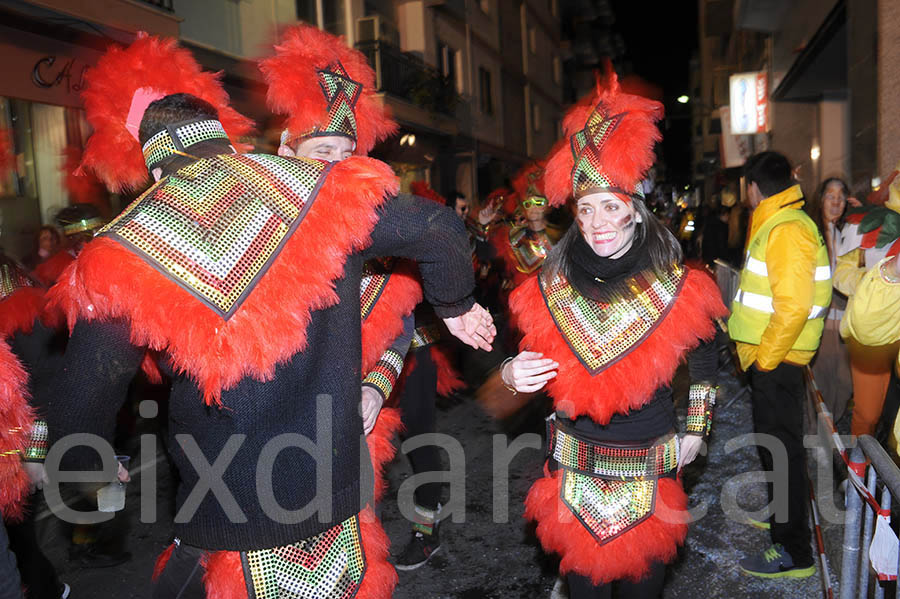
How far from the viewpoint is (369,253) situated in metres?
1.83

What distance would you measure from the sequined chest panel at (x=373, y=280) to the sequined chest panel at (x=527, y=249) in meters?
4.63

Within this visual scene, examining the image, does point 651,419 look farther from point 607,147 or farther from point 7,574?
point 7,574

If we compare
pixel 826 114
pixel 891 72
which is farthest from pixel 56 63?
pixel 826 114

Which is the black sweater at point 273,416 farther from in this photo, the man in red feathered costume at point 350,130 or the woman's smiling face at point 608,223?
the woman's smiling face at point 608,223

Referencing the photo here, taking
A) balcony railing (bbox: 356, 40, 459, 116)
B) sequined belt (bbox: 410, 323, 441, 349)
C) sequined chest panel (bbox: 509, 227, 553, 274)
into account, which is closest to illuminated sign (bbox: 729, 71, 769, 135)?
balcony railing (bbox: 356, 40, 459, 116)

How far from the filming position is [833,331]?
5961 mm

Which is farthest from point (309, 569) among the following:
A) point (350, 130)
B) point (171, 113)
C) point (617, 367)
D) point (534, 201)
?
point (534, 201)

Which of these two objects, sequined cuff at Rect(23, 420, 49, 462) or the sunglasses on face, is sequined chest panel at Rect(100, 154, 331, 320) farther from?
the sunglasses on face

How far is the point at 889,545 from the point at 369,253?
6.24 ft

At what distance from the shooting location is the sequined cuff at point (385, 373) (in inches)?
106

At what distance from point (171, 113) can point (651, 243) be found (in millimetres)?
1833

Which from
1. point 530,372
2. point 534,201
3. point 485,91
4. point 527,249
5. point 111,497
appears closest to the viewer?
point 111,497

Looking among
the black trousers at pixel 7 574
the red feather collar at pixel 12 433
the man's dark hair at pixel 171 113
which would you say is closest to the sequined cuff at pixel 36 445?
the red feather collar at pixel 12 433

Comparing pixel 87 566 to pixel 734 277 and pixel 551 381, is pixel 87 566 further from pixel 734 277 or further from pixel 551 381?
pixel 734 277
